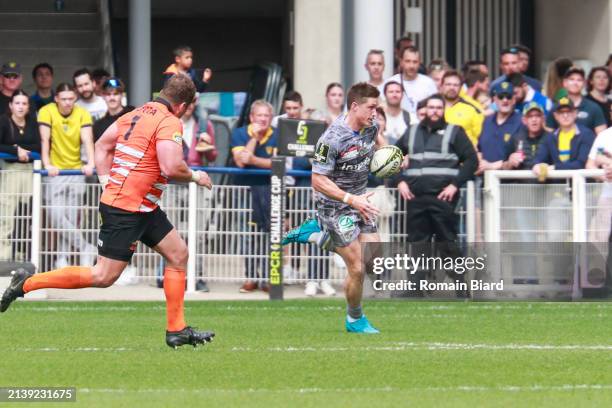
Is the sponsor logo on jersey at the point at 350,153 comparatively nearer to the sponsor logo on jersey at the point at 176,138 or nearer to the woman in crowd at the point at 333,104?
the sponsor logo on jersey at the point at 176,138

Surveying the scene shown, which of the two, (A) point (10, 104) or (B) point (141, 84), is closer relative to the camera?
(A) point (10, 104)

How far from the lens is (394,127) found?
17375 mm

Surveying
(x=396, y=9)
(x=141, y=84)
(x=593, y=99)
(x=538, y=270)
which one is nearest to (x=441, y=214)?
(x=538, y=270)

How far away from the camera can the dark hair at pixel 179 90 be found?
10.8 meters

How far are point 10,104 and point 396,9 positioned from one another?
9508 mm

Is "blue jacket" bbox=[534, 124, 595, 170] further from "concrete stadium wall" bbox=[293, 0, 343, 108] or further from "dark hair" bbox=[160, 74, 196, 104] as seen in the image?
"dark hair" bbox=[160, 74, 196, 104]

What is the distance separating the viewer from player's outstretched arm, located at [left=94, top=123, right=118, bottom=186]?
1096cm

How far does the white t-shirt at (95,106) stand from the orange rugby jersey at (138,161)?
23.5 feet

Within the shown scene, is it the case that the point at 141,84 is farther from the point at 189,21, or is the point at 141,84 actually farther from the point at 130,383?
the point at 130,383

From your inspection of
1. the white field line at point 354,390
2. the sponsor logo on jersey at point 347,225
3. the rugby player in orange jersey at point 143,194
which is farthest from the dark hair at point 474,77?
the white field line at point 354,390

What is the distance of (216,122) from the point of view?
19.9m

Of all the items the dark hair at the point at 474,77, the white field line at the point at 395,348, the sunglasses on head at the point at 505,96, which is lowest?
the white field line at the point at 395,348

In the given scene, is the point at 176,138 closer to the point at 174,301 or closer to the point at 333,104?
the point at 174,301

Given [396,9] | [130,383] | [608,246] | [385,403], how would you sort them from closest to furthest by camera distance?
[385,403] < [130,383] < [608,246] < [396,9]
